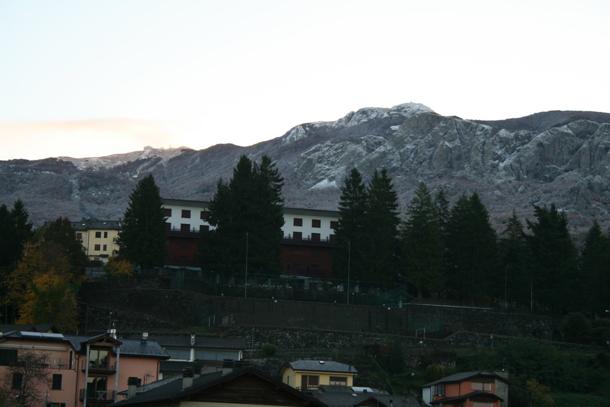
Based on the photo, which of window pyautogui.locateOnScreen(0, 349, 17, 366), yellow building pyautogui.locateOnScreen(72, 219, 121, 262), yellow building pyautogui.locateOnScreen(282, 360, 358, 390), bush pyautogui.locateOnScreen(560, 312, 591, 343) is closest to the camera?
window pyautogui.locateOnScreen(0, 349, 17, 366)

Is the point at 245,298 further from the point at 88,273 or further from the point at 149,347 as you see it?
the point at 149,347

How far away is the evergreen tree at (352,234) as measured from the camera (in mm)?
111125

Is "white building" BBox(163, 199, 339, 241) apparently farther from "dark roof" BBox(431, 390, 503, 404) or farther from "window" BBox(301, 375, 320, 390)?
"dark roof" BBox(431, 390, 503, 404)

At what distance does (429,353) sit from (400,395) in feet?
40.7

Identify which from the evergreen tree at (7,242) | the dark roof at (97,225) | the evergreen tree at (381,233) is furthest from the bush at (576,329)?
the dark roof at (97,225)

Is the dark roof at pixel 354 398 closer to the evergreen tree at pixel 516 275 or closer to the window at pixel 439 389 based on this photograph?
the window at pixel 439 389

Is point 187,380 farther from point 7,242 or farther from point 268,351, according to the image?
point 7,242

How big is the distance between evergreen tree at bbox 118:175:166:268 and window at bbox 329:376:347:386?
27234 millimetres

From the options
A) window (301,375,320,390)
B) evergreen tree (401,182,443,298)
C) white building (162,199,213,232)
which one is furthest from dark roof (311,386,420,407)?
white building (162,199,213,232)

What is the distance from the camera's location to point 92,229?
142750 millimetres

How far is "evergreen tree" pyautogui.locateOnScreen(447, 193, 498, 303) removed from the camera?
4449 inches

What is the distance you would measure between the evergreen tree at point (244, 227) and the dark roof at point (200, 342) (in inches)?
545

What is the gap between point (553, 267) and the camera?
11506cm

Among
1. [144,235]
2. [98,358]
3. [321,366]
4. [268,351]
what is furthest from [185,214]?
[98,358]
